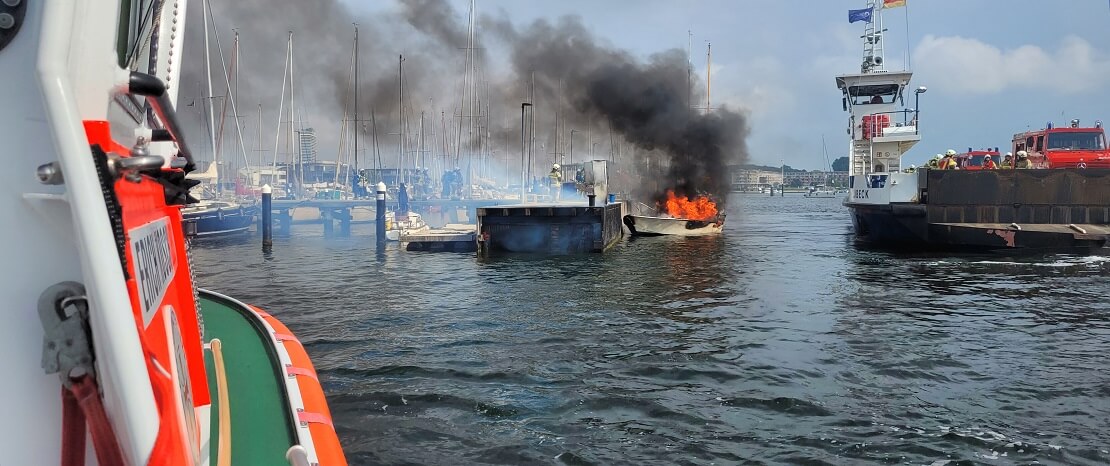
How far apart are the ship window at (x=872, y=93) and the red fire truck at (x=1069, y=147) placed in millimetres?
6651

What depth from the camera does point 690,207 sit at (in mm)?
37031

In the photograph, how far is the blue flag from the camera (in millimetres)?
33281

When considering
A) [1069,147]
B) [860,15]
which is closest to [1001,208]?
[1069,147]

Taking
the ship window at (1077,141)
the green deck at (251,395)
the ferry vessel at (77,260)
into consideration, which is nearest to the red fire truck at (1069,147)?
the ship window at (1077,141)

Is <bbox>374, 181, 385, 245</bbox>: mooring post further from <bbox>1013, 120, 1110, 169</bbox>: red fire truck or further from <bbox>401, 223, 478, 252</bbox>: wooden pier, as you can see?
<bbox>1013, 120, 1110, 169</bbox>: red fire truck

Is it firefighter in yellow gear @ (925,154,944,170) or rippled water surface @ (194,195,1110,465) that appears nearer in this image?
rippled water surface @ (194,195,1110,465)

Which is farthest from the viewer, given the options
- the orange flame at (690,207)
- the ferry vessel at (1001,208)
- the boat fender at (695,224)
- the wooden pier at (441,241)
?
the orange flame at (690,207)

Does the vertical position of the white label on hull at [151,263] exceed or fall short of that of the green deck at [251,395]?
it exceeds it

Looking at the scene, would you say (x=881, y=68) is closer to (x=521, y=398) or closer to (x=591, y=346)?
(x=591, y=346)

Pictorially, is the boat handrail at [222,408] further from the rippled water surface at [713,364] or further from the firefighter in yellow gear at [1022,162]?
the firefighter in yellow gear at [1022,162]


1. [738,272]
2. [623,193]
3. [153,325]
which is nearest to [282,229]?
[623,193]

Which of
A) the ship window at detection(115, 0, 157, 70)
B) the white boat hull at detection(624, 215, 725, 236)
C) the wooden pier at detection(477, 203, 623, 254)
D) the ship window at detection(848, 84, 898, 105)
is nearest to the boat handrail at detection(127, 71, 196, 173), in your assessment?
the ship window at detection(115, 0, 157, 70)

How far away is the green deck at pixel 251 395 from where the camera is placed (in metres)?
3.31

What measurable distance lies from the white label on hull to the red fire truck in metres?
29.5
